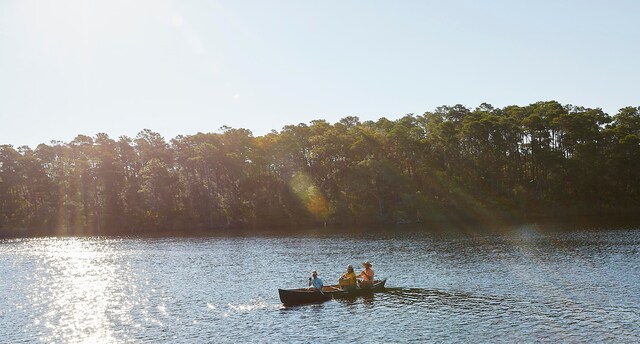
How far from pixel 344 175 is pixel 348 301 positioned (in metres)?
89.6

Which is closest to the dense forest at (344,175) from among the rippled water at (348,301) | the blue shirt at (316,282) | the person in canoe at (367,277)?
the rippled water at (348,301)

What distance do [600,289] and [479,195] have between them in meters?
87.1

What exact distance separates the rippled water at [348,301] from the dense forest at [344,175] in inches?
1805

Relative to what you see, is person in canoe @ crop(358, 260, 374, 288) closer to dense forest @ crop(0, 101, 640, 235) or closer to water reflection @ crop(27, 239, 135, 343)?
water reflection @ crop(27, 239, 135, 343)

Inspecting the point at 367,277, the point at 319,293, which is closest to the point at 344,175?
the point at 367,277

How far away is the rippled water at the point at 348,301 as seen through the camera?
109 feet

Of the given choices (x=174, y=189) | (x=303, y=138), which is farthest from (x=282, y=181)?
(x=174, y=189)

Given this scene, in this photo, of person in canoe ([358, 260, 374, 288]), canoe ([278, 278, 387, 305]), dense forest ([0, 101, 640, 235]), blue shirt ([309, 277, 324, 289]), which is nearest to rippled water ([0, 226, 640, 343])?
canoe ([278, 278, 387, 305])

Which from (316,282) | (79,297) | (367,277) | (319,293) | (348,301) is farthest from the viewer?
(79,297)

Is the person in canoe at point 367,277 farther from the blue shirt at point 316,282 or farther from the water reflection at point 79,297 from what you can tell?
the water reflection at point 79,297

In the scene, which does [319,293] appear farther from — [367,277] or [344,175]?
[344,175]

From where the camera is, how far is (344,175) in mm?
131500

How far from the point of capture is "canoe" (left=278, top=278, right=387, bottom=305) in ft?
135

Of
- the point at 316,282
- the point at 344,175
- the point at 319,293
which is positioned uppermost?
the point at 344,175
